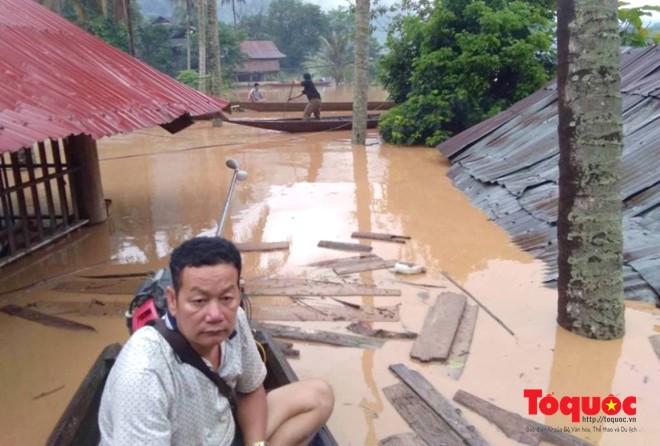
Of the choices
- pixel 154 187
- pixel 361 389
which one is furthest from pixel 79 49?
pixel 361 389

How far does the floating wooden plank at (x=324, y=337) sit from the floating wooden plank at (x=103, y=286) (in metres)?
1.78

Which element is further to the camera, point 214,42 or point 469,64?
point 214,42

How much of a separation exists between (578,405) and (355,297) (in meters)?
2.25

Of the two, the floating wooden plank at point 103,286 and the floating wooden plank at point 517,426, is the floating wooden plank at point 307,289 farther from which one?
the floating wooden plank at point 517,426

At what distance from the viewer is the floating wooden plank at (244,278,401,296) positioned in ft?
18.3

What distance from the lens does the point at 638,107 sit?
8219 millimetres

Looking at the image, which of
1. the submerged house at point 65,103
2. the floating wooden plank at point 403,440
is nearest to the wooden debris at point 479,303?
the floating wooden plank at point 403,440

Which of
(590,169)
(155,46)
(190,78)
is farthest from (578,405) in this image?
(155,46)

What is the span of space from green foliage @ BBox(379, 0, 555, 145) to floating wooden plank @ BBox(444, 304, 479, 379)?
33.1 feet

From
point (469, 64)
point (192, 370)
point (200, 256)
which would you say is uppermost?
point (469, 64)

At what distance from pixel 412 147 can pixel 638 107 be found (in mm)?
7180

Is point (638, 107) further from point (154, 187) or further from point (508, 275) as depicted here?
Result: point (154, 187)

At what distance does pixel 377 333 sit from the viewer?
4.71 m

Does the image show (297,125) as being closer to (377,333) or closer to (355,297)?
(355,297)
